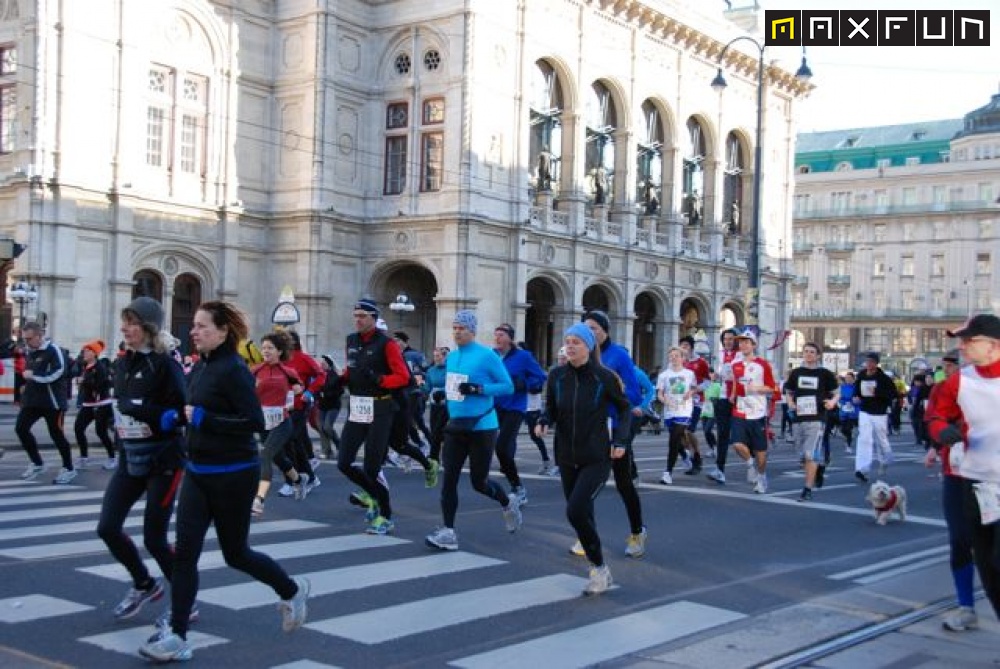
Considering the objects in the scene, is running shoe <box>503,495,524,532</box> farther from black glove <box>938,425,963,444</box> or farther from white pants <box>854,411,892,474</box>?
white pants <box>854,411,892,474</box>

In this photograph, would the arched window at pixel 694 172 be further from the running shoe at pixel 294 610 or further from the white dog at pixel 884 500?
the running shoe at pixel 294 610

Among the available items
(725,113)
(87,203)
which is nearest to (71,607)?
(87,203)

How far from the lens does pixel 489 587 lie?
8102mm

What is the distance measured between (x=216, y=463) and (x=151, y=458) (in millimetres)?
809

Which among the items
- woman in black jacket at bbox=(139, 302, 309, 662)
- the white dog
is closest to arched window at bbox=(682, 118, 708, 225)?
the white dog

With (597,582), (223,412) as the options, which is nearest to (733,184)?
(597,582)

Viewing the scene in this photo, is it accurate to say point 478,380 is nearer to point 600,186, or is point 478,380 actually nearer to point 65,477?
point 65,477

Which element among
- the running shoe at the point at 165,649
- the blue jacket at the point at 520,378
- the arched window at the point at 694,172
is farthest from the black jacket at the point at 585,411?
the arched window at the point at 694,172

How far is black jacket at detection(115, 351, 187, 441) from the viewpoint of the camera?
668cm

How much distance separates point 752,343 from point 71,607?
9.80 metres

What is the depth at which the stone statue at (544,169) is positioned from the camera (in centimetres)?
4116

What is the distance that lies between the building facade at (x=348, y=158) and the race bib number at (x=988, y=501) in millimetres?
28173

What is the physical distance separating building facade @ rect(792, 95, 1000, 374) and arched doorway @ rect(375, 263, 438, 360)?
47150 millimetres

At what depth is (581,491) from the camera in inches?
317
